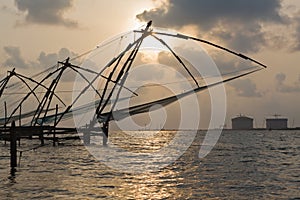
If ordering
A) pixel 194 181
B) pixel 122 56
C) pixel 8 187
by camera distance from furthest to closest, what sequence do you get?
1. pixel 122 56
2. pixel 194 181
3. pixel 8 187

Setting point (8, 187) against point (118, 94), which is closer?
point (8, 187)

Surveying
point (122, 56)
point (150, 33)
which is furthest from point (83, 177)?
point (122, 56)

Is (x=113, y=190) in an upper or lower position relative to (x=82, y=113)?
lower

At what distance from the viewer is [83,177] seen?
88.5 feet

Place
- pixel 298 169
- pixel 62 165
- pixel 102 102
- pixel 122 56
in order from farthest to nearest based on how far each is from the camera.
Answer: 1. pixel 102 102
2. pixel 122 56
3. pixel 298 169
4. pixel 62 165

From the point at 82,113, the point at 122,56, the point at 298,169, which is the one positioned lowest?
the point at 298,169

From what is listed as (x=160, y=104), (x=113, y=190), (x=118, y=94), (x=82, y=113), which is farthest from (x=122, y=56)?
(x=113, y=190)

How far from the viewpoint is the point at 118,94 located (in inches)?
1635

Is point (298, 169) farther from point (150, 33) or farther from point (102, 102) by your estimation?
point (102, 102)

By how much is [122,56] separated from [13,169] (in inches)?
592

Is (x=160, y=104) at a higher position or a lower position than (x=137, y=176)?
higher

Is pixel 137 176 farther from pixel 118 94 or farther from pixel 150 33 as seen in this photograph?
pixel 118 94

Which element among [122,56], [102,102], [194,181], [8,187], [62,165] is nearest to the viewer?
[8,187]

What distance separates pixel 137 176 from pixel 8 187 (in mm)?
8262
